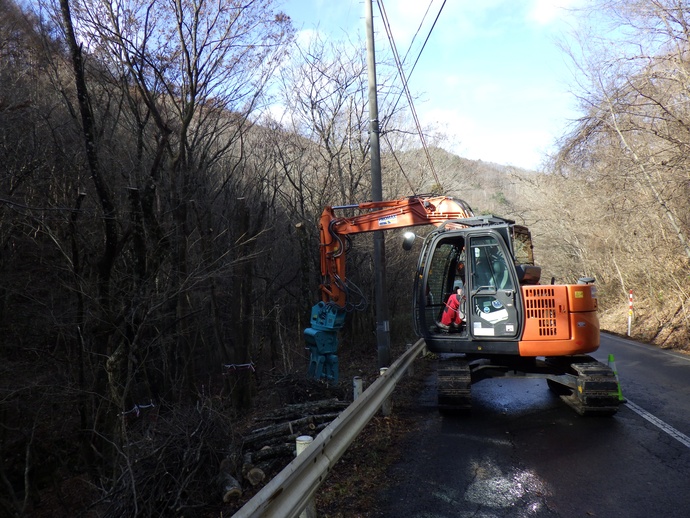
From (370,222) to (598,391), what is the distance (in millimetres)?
4933

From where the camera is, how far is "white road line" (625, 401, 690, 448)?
577 cm

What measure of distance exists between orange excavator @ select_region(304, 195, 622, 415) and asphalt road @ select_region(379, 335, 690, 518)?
46 centimetres

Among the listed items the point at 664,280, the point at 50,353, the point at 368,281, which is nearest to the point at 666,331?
the point at 664,280

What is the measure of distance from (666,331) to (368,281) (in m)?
10.3

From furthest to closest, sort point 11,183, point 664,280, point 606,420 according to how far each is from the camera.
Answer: point 664,280, point 11,183, point 606,420

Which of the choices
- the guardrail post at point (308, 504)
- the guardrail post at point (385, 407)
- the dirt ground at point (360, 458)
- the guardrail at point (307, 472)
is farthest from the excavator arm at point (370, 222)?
the guardrail post at point (308, 504)

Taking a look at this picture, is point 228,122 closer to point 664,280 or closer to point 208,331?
point 208,331

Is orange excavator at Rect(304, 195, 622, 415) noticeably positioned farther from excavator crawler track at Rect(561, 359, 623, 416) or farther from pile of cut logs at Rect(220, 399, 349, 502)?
pile of cut logs at Rect(220, 399, 349, 502)

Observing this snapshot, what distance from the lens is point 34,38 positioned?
415 inches

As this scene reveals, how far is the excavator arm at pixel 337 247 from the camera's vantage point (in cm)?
937

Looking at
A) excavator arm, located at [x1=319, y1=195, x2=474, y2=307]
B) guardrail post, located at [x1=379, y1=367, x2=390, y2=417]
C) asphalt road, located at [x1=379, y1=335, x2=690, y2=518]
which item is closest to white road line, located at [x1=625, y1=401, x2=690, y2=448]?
asphalt road, located at [x1=379, y1=335, x2=690, y2=518]

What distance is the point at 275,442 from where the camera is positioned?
5.96 m

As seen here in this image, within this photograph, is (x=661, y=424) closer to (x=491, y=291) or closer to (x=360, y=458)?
(x=491, y=291)

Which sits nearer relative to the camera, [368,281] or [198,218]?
[198,218]
